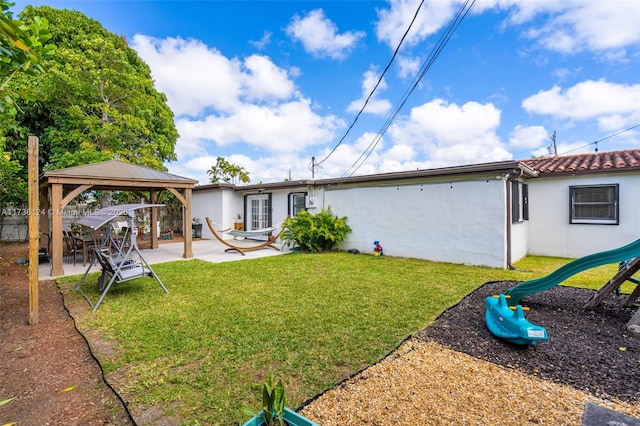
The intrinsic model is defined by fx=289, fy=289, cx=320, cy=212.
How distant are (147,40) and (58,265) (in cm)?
1169

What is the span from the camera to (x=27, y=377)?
2.55 metres

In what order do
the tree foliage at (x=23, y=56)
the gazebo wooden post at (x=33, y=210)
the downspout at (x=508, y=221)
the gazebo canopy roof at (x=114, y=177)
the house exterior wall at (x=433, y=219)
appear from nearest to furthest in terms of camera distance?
1. the tree foliage at (x=23, y=56)
2. the gazebo wooden post at (x=33, y=210)
3. the gazebo canopy roof at (x=114, y=177)
4. the downspout at (x=508, y=221)
5. the house exterior wall at (x=433, y=219)

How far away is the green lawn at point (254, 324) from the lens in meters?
2.32

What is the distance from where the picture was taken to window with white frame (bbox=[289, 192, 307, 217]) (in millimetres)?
11180

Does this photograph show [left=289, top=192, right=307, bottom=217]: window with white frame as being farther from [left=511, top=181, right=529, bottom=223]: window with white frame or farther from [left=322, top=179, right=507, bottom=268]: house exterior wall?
[left=511, top=181, right=529, bottom=223]: window with white frame

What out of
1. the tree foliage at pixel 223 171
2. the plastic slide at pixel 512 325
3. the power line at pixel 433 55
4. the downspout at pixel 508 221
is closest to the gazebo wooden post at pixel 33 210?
the plastic slide at pixel 512 325

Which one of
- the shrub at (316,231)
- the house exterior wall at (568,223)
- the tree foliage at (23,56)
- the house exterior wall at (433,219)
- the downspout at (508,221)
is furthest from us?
the shrub at (316,231)

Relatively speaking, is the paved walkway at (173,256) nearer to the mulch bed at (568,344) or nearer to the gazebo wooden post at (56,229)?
the gazebo wooden post at (56,229)

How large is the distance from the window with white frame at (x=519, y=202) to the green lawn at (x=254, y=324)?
1433 millimetres

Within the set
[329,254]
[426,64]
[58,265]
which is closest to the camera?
[58,265]

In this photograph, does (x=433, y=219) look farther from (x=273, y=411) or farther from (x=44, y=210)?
(x=44, y=210)

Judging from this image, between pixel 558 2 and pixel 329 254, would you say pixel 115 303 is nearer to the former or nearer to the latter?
pixel 329 254

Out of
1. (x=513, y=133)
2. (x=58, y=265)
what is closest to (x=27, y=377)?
(x=58, y=265)

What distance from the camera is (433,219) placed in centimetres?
780
